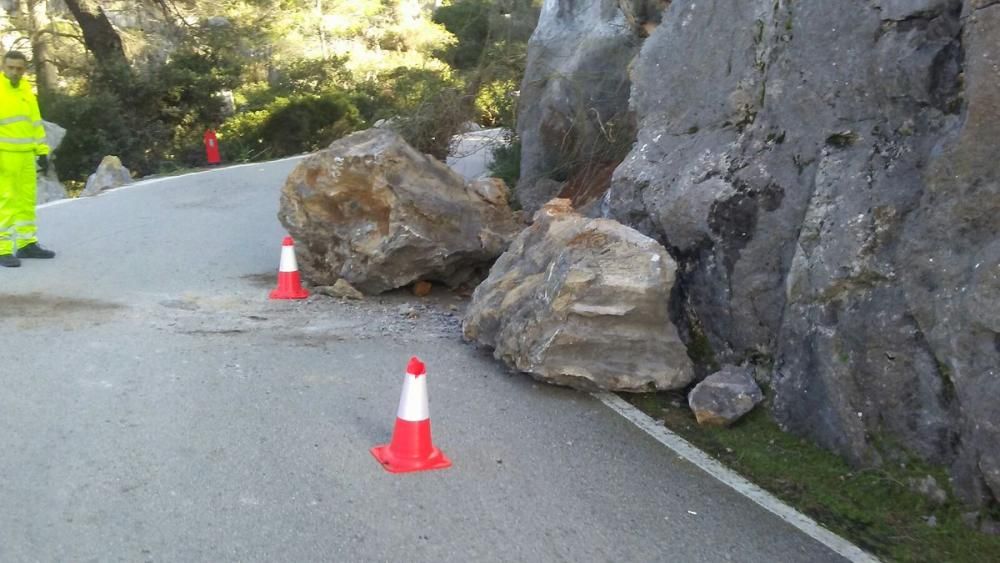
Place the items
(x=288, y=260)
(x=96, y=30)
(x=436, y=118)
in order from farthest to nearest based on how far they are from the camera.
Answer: (x=96, y=30) < (x=436, y=118) < (x=288, y=260)

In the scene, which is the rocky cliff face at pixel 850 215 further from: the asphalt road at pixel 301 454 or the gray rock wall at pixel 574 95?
the gray rock wall at pixel 574 95

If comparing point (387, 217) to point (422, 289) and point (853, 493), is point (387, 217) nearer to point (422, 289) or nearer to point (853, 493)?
point (422, 289)

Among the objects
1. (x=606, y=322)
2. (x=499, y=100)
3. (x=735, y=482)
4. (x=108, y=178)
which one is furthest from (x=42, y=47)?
(x=735, y=482)

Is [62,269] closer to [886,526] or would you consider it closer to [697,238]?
[697,238]

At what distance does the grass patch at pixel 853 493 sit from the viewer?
4297 millimetres

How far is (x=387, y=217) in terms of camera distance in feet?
30.3

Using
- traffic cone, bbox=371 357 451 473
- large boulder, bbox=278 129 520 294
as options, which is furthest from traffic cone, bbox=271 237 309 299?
traffic cone, bbox=371 357 451 473

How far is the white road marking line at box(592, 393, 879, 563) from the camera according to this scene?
171 inches

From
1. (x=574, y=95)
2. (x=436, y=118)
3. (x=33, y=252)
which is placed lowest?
(x=33, y=252)

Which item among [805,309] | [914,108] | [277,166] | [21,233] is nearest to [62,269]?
[21,233]

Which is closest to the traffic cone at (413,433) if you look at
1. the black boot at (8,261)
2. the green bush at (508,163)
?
the black boot at (8,261)

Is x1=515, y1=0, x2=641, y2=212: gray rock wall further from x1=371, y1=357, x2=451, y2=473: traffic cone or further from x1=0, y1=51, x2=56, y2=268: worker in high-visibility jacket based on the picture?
x1=371, y1=357, x2=451, y2=473: traffic cone

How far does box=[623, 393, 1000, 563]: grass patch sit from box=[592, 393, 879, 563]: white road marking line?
5 cm

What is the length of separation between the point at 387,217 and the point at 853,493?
546 cm
